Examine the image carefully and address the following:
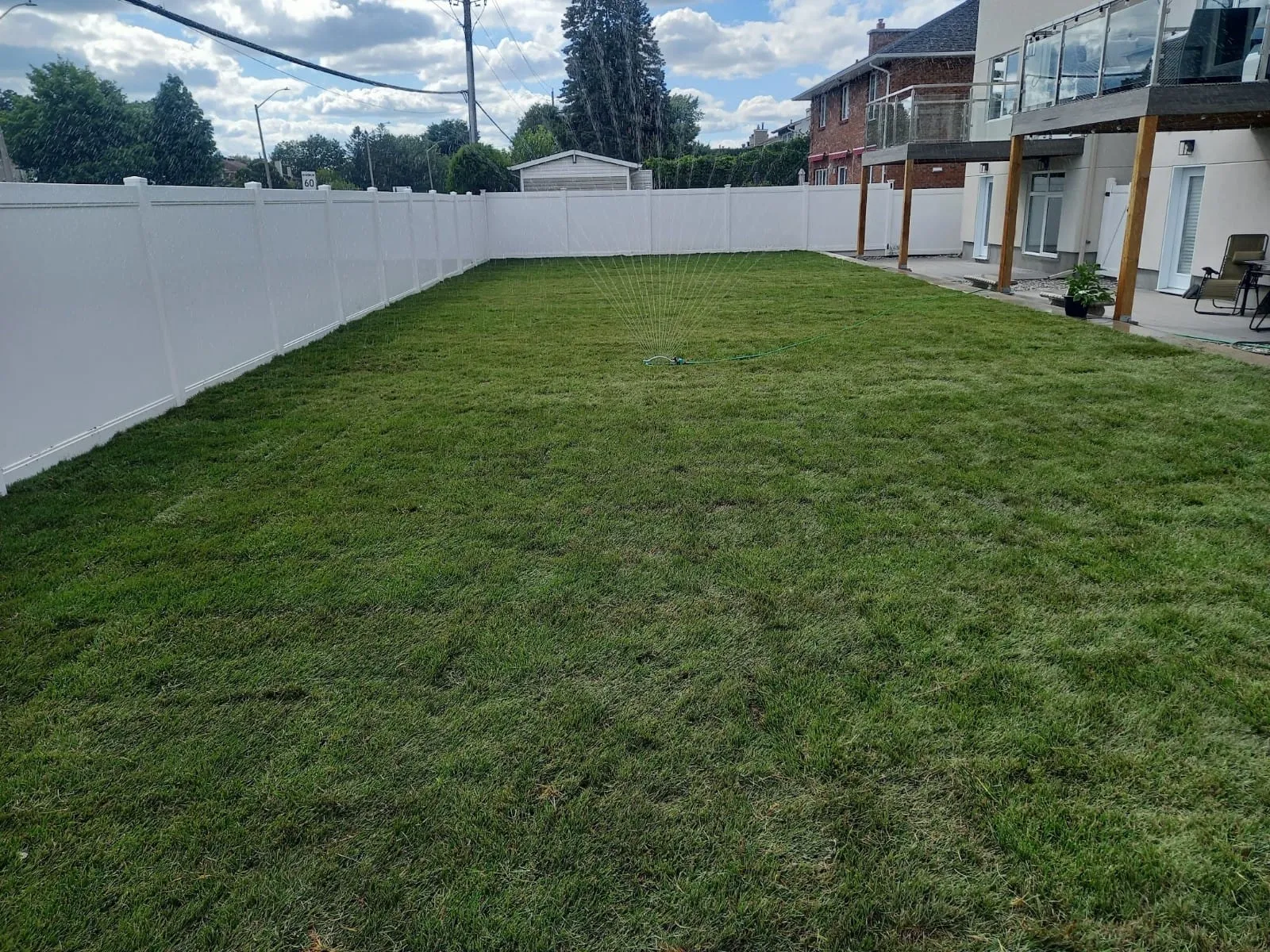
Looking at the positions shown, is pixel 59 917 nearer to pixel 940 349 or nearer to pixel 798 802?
pixel 798 802

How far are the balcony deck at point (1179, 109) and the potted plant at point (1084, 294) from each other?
5.56 ft

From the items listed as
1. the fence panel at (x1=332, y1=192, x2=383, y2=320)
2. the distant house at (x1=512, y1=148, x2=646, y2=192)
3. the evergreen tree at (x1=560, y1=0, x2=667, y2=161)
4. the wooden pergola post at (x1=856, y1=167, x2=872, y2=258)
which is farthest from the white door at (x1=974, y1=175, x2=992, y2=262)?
the evergreen tree at (x1=560, y1=0, x2=667, y2=161)

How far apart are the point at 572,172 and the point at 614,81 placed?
23.9 m

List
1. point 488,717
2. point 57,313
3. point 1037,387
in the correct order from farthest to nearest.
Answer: point 1037,387 < point 57,313 < point 488,717

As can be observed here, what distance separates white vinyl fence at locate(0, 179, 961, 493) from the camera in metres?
5.08

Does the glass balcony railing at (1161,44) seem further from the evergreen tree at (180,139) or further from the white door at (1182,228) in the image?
the evergreen tree at (180,139)

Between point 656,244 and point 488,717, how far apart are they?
2119 centimetres

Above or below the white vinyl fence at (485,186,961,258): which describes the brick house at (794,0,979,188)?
above

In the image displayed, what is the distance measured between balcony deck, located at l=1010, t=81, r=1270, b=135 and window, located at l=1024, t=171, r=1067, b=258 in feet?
16.2

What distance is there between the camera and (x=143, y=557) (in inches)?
162

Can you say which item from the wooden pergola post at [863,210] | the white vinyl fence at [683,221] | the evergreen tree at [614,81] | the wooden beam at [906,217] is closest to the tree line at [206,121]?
the evergreen tree at [614,81]

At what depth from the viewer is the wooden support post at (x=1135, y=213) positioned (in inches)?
358

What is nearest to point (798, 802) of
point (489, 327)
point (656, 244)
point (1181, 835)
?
point (1181, 835)

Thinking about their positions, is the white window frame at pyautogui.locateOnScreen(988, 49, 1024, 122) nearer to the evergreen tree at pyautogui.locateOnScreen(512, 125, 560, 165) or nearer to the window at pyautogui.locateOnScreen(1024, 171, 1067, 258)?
the window at pyautogui.locateOnScreen(1024, 171, 1067, 258)
